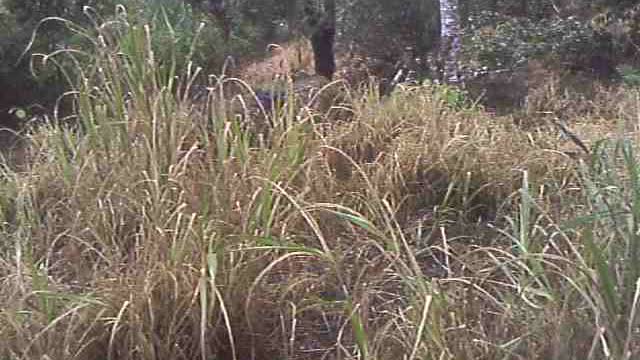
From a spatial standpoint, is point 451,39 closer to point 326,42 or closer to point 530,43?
point 530,43

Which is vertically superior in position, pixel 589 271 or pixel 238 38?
pixel 589 271

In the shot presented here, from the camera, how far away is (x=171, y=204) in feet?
9.67

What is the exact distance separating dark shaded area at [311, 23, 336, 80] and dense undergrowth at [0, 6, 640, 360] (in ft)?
22.7

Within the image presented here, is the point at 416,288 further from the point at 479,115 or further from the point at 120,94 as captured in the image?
the point at 479,115

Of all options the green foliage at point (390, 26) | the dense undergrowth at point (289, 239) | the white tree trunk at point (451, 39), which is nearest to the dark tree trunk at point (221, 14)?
the green foliage at point (390, 26)

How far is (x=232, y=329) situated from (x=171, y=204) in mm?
492

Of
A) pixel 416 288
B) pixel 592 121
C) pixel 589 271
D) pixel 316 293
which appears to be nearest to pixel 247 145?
pixel 316 293

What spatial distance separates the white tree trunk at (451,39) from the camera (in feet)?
29.6

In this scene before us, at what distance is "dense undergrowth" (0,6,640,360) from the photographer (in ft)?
7.69

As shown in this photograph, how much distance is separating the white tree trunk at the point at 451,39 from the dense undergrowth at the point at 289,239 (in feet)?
17.1

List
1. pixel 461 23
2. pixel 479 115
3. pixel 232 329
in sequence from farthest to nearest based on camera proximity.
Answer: pixel 461 23, pixel 479 115, pixel 232 329

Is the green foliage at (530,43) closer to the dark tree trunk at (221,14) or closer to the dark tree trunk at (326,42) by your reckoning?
the dark tree trunk at (326,42)

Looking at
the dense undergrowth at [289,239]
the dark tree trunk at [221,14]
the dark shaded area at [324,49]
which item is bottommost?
the dark shaded area at [324,49]

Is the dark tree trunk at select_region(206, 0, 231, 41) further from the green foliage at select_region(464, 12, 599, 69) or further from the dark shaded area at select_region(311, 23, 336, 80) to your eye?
the green foliage at select_region(464, 12, 599, 69)
